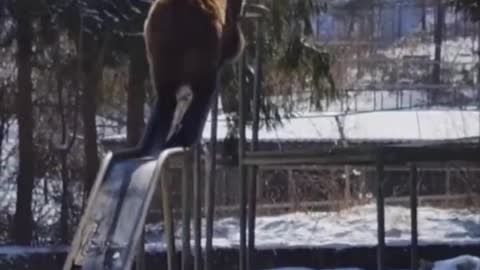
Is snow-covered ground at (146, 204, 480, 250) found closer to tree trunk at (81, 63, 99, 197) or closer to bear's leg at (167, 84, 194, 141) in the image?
tree trunk at (81, 63, 99, 197)

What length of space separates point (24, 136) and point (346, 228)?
70.5 inches

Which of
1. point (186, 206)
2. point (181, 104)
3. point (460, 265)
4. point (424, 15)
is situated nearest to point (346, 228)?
point (460, 265)

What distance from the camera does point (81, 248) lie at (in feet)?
6.75

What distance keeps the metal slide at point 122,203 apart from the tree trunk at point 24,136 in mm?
4736

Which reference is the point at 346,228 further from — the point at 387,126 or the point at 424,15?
the point at 424,15

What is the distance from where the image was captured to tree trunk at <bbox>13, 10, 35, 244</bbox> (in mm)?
6824

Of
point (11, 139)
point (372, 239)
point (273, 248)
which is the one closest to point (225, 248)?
point (273, 248)

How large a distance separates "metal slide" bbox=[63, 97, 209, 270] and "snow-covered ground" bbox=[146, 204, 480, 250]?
179 inches

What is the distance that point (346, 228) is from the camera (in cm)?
727

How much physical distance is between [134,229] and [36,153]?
526cm

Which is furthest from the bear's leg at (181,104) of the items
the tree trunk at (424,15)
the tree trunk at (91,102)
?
the tree trunk at (424,15)

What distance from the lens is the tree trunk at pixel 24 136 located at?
6824 mm

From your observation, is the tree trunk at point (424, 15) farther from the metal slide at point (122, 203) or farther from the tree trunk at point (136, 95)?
the metal slide at point (122, 203)

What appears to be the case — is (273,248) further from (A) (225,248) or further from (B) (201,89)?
(B) (201,89)
